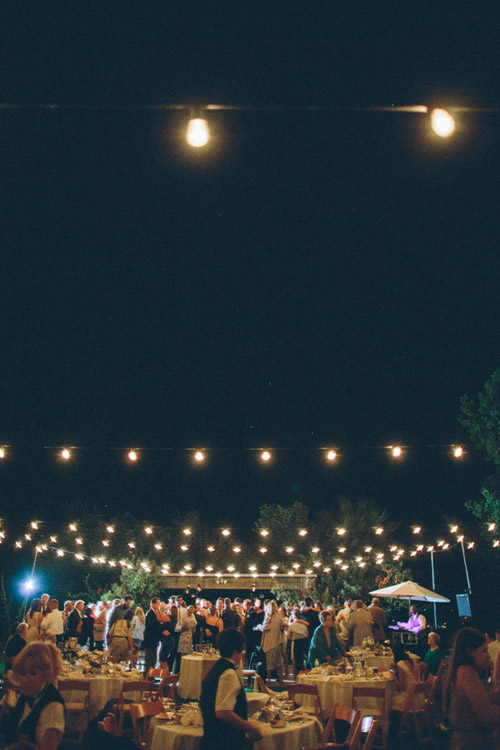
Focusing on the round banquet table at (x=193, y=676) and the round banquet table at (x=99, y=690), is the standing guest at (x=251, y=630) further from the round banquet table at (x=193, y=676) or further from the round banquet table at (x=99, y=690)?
the round banquet table at (x=99, y=690)

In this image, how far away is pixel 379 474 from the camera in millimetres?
20578

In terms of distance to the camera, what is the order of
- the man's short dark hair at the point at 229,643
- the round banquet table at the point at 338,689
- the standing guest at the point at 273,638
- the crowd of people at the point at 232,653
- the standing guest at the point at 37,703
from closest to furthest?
the standing guest at the point at 37,703 → the crowd of people at the point at 232,653 → the man's short dark hair at the point at 229,643 → the round banquet table at the point at 338,689 → the standing guest at the point at 273,638

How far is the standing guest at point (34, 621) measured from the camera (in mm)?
8586

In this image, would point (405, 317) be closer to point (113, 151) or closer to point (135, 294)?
point (135, 294)

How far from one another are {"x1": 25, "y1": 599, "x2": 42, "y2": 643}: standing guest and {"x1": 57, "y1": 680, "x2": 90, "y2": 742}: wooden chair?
1821 millimetres

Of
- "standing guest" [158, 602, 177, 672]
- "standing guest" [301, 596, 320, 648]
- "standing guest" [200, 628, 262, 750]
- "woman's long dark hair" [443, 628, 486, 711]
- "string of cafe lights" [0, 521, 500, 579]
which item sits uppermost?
"string of cafe lights" [0, 521, 500, 579]

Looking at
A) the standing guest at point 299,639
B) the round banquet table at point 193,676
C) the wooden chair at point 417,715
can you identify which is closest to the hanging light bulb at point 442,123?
A: the wooden chair at point 417,715

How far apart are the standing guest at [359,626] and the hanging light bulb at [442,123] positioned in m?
8.98

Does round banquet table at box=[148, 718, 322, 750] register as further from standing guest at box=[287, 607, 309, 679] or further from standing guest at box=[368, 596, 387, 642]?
standing guest at box=[287, 607, 309, 679]

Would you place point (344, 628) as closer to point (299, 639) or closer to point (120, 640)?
point (299, 639)

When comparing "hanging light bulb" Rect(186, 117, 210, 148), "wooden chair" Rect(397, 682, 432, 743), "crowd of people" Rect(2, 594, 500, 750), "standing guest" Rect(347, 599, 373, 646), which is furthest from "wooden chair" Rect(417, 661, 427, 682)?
"hanging light bulb" Rect(186, 117, 210, 148)

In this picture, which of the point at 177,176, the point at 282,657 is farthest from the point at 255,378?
the point at 177,176

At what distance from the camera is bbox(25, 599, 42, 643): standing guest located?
28.2 ft

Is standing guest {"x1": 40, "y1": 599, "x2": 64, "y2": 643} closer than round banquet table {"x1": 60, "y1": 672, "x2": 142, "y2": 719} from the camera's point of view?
No
